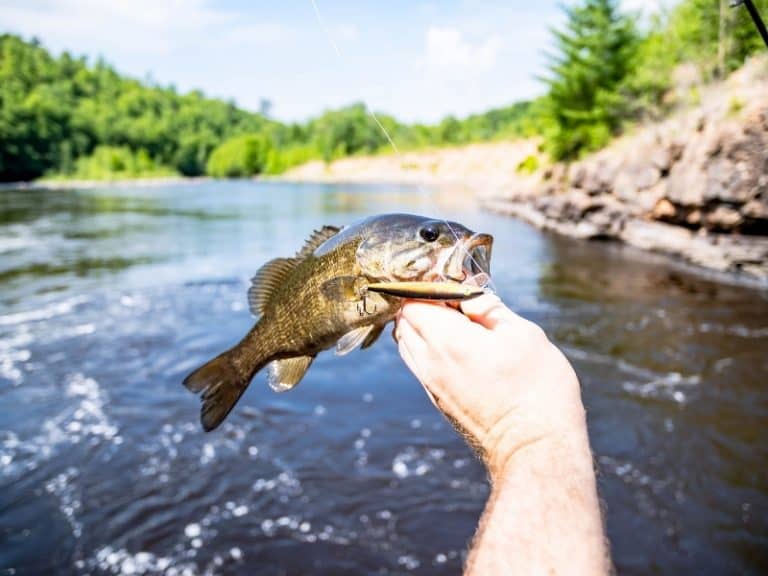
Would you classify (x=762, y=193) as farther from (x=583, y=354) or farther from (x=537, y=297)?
(x=583, y=354)

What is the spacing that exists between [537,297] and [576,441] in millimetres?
13448

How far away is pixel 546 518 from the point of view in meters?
1.50

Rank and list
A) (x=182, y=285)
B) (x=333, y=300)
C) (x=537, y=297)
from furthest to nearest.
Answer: (x=182, y=285)
(x=537, y=297)
(x=333, y=300)

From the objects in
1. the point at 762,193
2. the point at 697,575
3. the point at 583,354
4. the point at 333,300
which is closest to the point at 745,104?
the point at 762,193

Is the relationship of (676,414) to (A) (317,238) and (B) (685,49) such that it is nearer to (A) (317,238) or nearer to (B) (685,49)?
(A) (317,238)

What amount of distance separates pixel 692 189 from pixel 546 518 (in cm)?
1937

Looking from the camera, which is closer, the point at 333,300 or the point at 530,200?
the point at 333,300

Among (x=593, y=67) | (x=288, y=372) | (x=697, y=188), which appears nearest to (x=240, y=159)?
(x=593, y=67)

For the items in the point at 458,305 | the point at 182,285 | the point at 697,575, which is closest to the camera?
the point at 458,305

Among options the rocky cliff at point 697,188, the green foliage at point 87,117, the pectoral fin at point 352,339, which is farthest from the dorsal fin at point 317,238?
the green foliage at point 87,117

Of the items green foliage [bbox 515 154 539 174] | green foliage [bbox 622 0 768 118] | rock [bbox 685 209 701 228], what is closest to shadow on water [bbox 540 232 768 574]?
rock [bbox 685 209 701 228]

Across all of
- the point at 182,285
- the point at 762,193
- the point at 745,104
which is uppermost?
the point at 745,104

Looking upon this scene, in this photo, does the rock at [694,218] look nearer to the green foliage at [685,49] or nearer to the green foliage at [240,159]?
the green foliage at [685,49]

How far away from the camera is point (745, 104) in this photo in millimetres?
17094
